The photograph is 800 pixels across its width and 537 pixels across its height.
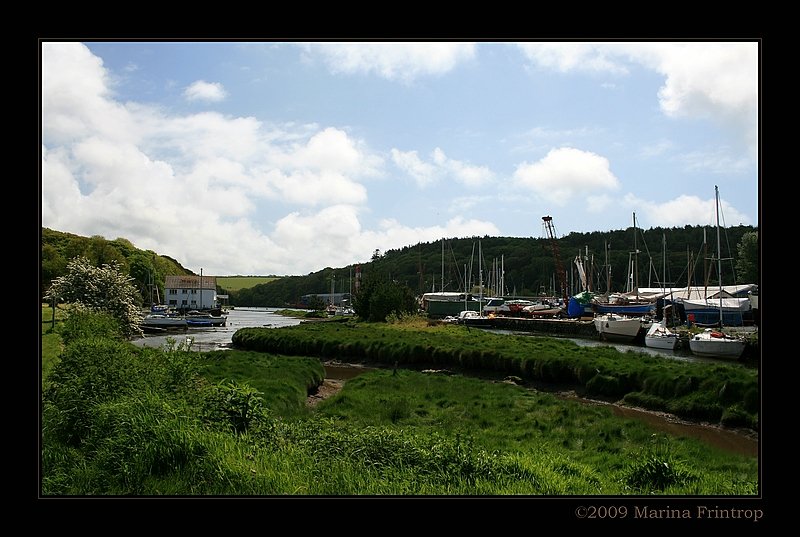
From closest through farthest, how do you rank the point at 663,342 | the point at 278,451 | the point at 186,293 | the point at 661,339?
the point at 278,451 < the point at 663,342 < the point at 661,339 < the point at 186,293

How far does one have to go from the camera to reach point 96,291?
126 feet

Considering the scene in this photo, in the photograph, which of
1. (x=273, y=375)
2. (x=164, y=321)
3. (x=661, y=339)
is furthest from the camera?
(x=164, y=321)

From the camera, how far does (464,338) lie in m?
46.4

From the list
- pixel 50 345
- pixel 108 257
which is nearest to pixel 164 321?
pixel 108 257

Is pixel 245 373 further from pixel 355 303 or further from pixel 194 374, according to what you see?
pixel 355 303

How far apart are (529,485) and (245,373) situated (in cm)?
1846

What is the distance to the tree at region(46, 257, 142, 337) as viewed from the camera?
123ft

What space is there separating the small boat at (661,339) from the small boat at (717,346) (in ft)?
16.8

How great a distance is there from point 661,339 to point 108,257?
64.6 m

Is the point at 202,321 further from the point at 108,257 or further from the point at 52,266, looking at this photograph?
the point at 52,266

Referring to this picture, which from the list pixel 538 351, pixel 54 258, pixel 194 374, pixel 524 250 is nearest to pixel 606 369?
pixel 538 351

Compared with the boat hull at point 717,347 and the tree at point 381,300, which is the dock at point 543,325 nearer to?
the tree at point 381,300

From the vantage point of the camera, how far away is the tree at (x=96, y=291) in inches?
1475
